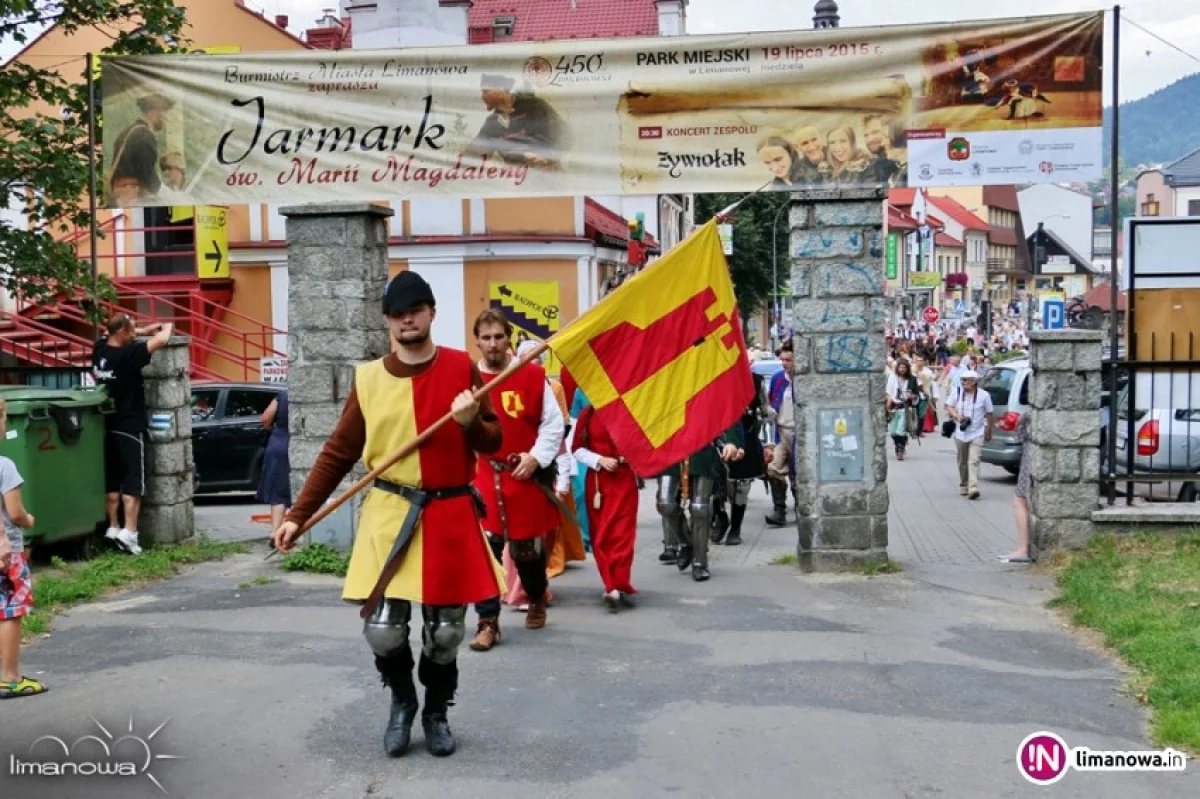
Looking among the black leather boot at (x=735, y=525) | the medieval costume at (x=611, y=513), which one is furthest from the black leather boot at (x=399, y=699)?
the black leather boot at (x=735, y=525)

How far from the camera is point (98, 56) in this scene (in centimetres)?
1180

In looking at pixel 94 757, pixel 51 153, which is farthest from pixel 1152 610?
pixel 51 153

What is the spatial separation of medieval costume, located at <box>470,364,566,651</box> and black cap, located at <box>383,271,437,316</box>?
2.52 metres

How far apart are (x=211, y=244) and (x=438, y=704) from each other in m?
23.3

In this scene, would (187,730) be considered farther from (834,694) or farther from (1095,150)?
(1095,150)

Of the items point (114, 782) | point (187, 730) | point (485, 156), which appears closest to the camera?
point (114, 782)

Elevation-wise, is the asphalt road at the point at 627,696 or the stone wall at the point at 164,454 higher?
the stone wall at the point at 164,454

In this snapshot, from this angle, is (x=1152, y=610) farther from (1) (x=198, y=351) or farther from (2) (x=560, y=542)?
(1) (x=198, y=351)

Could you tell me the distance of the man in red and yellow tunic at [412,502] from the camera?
5840 mm

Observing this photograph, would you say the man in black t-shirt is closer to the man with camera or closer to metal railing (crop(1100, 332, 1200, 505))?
metal railing (crop(1100, 332, 1200, 505))

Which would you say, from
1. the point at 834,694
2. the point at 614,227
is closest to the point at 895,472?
the point at 614,227

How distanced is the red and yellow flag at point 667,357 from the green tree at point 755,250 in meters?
42.5

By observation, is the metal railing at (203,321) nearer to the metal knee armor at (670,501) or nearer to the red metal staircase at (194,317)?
the red metal staircase at (194,317)

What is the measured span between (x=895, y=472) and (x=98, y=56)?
15020 mm
